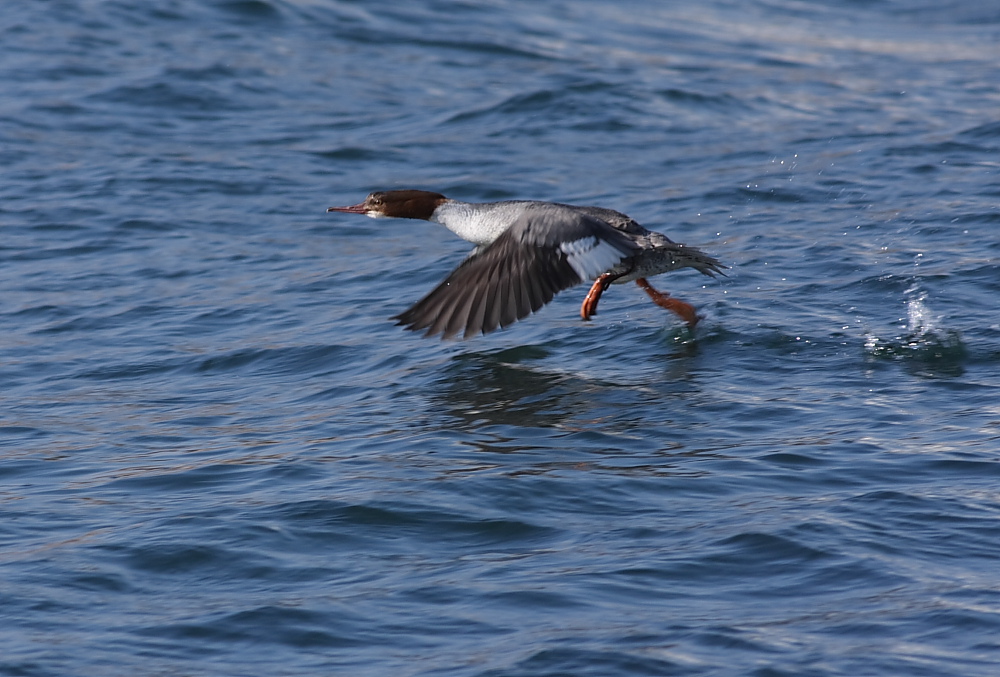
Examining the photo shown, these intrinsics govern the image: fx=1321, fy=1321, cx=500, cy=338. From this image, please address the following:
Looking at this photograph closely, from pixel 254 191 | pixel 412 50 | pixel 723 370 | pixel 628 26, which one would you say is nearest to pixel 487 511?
pixel 723 370

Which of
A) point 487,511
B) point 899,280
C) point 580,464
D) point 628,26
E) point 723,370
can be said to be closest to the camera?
point 487,511

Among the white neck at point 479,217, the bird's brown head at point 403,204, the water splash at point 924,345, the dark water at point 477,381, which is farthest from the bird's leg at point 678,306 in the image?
the bird's brown head at point 403,204

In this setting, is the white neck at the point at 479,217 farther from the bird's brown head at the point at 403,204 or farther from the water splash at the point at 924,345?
the water splash at the point at 924,345

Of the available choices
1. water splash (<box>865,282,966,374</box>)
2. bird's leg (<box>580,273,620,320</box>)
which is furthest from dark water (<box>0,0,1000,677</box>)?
bird's leg (<box>580,273,620,320</box>)

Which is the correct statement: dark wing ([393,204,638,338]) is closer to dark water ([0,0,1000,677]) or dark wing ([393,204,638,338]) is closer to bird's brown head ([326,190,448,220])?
dark water ([0,0,1000,677])

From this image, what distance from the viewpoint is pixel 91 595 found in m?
4.11

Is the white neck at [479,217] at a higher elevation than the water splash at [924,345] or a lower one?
higher

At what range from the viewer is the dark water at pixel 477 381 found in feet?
12.8

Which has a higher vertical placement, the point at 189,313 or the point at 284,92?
the point at 284,92

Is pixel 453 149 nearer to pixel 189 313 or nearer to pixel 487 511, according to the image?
pixel 189 313

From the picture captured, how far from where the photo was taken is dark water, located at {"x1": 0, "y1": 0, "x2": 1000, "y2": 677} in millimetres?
3908

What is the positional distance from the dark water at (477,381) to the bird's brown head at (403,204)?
2.23ft

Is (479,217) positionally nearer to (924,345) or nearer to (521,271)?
(521,271)

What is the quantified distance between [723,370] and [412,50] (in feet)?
29.6
